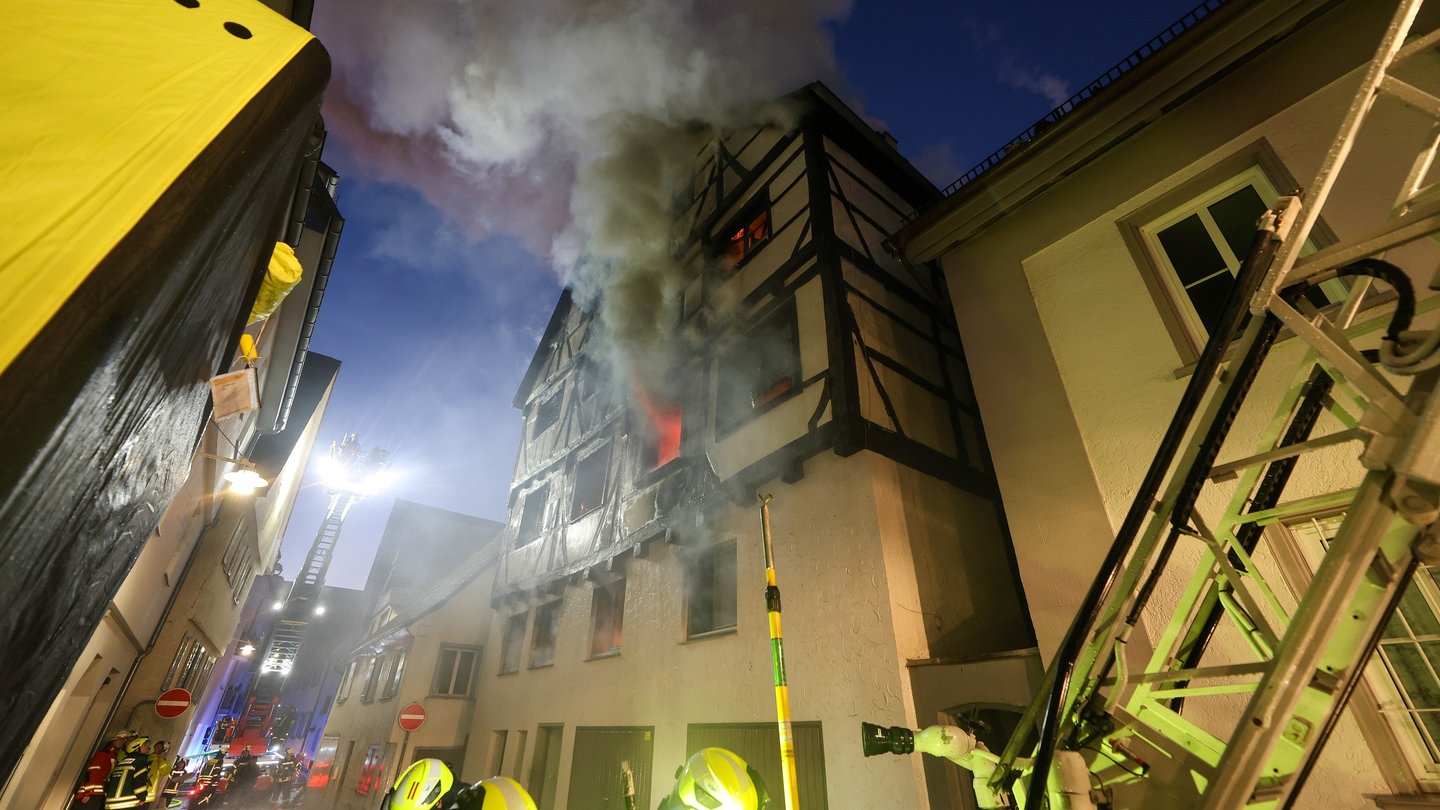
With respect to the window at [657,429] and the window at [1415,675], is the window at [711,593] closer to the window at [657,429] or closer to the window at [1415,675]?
the window at [657,429]

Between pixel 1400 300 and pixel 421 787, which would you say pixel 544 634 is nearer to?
pixel 421 787

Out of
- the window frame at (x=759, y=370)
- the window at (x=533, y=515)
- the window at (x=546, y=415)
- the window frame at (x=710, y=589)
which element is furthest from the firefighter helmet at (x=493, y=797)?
the window at (x=546, y=415)

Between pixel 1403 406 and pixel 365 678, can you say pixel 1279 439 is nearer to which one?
pixel 1403 406

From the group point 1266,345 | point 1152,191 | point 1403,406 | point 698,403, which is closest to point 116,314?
point 1403,406

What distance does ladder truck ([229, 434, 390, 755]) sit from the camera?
38.0 meters

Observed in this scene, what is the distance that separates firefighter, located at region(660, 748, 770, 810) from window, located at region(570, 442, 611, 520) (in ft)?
25.2

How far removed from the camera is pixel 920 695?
5078mm

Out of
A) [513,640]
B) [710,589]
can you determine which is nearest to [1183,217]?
[710,589]

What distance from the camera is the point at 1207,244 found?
528 centimetres

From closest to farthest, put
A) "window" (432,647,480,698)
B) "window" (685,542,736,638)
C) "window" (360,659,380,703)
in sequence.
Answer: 1. "window" (685,542,736,638)
2. "window" (432,647,480,698)
3. "window" (360,659,380,703)

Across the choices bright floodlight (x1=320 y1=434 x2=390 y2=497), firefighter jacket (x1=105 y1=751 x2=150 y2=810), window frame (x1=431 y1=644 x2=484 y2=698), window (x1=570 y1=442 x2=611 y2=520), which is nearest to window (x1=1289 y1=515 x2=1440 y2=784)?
window (x1=570 y1=442 x2=611 y2=520)

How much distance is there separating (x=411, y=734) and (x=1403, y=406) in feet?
55.6

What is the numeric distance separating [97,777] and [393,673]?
26.8ft

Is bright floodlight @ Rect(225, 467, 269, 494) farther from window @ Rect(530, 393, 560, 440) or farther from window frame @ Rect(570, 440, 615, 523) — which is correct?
window @ Rect(530, 393, 560, 440)
